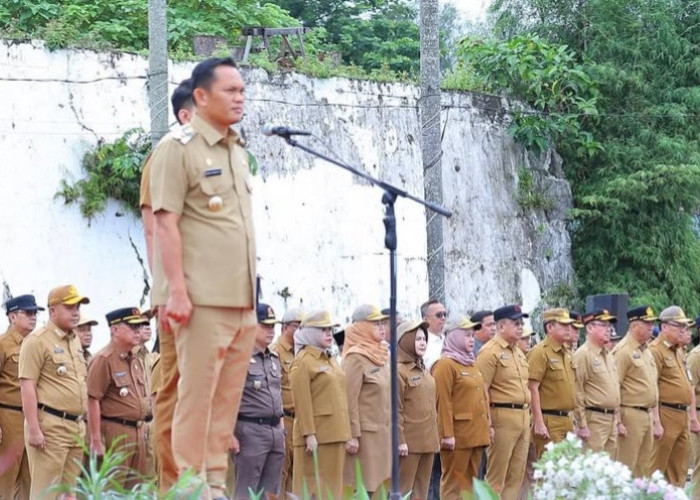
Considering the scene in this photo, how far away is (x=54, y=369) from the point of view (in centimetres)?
941

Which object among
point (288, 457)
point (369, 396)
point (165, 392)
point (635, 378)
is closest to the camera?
point (165, 392)

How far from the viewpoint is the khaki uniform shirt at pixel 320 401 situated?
33.4 ft

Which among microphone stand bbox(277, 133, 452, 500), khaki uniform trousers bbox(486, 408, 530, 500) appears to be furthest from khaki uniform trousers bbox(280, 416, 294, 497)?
microphone stand bbox(277, 133, 452, 500)

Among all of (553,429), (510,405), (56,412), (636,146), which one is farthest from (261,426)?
(636,146)

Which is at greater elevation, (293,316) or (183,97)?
(183,97)

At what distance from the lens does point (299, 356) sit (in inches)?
408

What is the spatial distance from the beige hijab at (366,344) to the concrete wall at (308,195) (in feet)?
11.5

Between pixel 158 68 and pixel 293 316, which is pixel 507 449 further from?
pixel 158 68

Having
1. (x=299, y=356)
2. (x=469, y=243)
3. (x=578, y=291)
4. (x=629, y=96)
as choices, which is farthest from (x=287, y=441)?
(x=629, y=96)

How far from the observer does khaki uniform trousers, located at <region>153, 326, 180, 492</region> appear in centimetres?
576

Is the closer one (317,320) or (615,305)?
(317,320)

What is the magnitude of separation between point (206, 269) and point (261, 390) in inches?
173

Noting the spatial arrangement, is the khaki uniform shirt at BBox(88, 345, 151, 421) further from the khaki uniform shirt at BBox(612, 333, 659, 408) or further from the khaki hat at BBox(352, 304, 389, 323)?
the khaki uniform shirt at BBox(612, 333, 659, 408)

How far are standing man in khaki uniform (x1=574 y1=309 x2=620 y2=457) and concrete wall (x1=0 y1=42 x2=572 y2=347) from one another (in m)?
3.48
